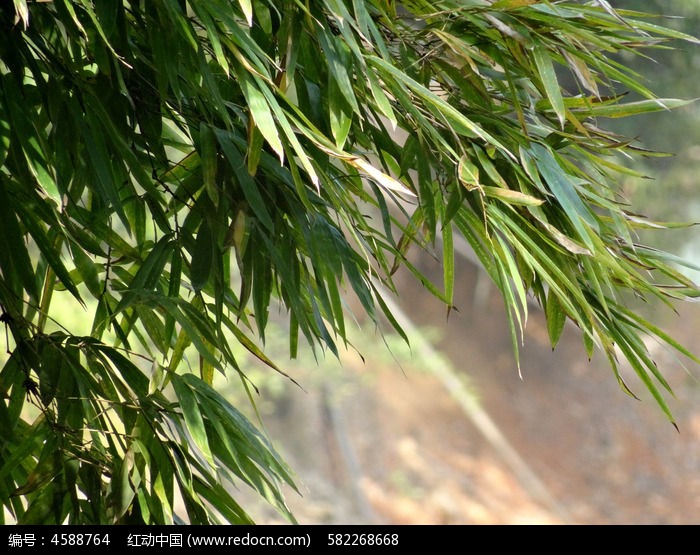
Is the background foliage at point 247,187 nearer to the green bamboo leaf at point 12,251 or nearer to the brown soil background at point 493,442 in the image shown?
the green bamboo leaf at point 12,251

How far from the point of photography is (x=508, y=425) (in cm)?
665

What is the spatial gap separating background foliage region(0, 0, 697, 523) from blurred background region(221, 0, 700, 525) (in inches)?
167

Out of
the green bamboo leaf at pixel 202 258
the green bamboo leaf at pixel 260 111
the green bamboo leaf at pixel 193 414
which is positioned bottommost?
the green bamboo leaf at pixel 193 414

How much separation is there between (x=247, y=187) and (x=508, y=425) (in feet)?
19.7

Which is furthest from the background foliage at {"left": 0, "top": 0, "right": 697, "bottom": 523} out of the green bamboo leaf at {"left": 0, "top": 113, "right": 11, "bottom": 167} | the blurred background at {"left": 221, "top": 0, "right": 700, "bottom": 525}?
the blurred background at {"left": 221, "top": 0, "right": 700, "bottom": 525}

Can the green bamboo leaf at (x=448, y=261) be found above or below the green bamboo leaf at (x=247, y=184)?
below

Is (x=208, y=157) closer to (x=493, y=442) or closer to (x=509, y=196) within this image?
(x=509, y=196)

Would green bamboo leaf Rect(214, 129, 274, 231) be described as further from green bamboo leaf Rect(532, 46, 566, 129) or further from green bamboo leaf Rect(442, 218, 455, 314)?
green bamboo leaf Rect(532, 46, 566, 129)

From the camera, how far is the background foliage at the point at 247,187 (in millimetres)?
970

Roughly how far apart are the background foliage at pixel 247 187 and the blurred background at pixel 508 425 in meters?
4.24

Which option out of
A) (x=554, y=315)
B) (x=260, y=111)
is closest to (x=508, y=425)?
(x=554, y=315)

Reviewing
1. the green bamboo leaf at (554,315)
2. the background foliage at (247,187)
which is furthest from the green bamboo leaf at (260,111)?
the green bamboo leaf at (554,315)
